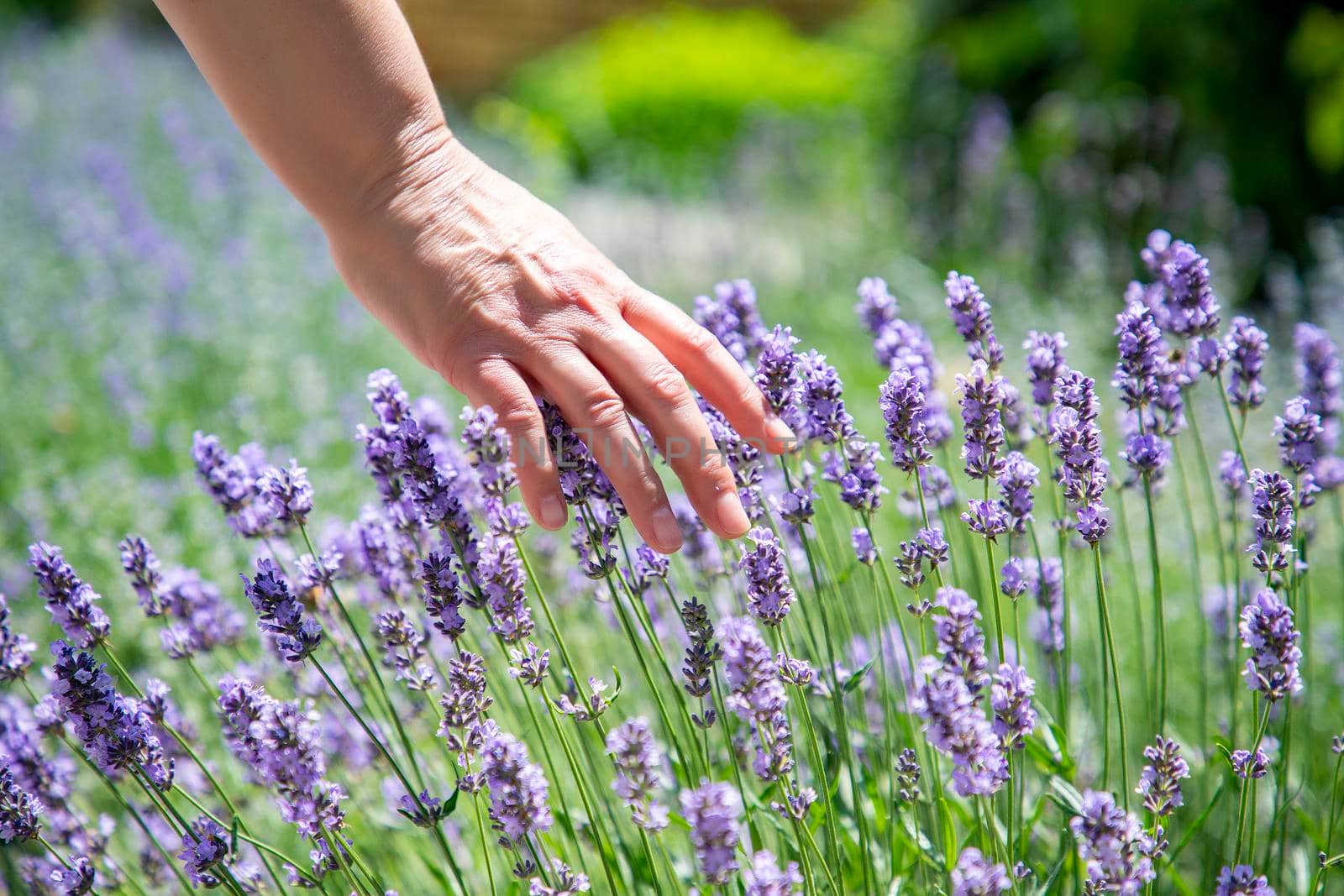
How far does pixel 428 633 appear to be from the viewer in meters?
1.75

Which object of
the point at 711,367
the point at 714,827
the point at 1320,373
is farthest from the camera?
the point at 1320,373

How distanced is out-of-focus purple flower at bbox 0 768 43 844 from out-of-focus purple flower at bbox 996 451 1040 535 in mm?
1374

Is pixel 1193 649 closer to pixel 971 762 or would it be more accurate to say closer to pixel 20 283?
pixel 971 762

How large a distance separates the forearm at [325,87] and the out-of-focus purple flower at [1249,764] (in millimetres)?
1464

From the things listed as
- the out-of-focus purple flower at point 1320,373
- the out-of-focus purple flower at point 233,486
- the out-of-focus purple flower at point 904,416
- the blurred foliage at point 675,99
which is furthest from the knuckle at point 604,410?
the blurred foliage at point 675,99

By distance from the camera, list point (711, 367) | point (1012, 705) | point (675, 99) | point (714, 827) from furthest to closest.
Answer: point (675, 99) → point (711, 367) → point (1012, 705) → point (714, 827)

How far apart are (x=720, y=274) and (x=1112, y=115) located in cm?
246

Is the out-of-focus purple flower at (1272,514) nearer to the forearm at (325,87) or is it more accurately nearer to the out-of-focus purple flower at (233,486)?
the forearm at (325,87)

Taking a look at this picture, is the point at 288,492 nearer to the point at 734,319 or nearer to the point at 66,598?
the point at 66,598

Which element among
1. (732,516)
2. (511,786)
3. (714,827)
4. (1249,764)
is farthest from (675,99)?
(714,827)

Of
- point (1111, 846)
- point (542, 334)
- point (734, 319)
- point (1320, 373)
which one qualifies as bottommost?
point (1111, 846)

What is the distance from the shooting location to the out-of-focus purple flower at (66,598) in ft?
4.53

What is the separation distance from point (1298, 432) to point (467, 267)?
1.28 m

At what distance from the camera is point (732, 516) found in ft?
4.60
